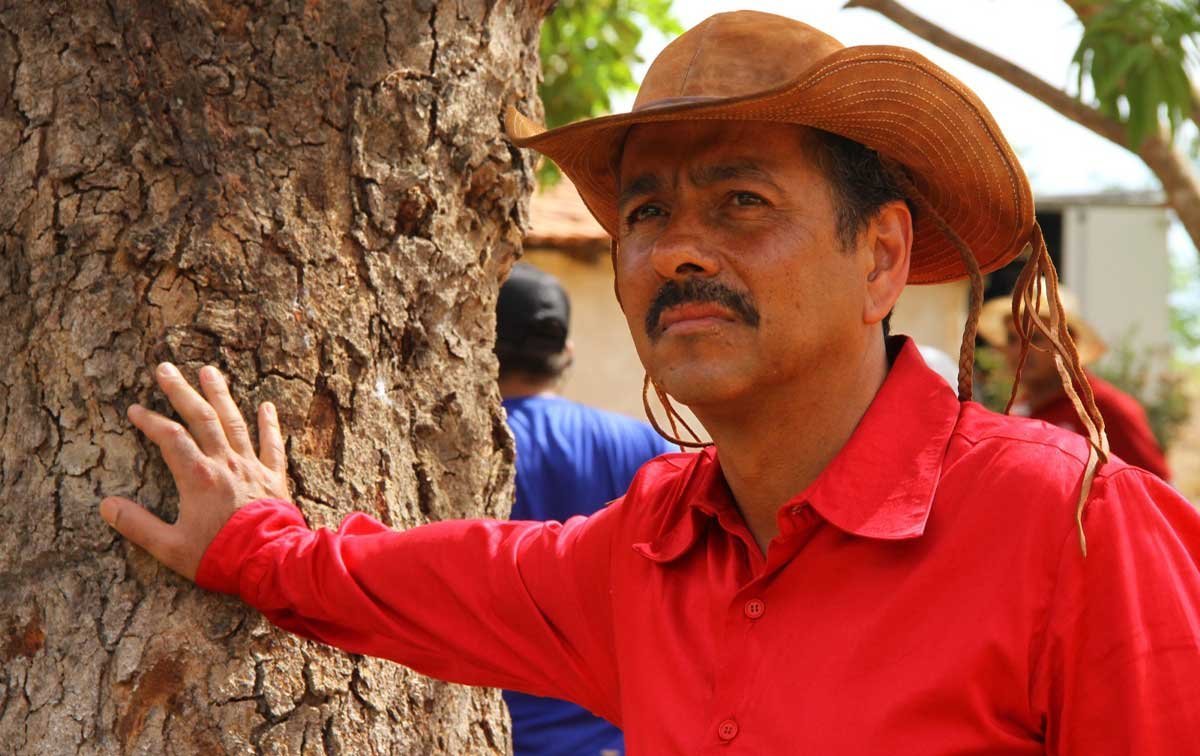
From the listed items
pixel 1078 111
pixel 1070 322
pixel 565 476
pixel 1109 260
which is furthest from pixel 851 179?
Result: pixel 1109 260

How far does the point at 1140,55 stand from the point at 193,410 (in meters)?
3.27

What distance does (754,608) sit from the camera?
220cm

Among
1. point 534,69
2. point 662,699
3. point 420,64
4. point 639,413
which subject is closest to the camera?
point 662,699

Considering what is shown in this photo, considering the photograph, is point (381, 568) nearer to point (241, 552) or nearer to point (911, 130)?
point (241, 552)

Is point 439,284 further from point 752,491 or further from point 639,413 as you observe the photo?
point 639,413

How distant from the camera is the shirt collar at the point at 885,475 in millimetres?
2123

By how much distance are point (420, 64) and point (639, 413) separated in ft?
37.2

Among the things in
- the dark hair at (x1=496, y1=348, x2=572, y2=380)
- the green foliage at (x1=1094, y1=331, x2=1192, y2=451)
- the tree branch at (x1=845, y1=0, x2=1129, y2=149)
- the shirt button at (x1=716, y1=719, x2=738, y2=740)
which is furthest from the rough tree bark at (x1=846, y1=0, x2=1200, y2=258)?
the green foliage at (x1=1094, y1=331, x2=1192, y2=451)

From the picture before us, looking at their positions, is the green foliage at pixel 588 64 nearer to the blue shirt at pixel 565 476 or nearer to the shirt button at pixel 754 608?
the blue shirt at pixel 565 476

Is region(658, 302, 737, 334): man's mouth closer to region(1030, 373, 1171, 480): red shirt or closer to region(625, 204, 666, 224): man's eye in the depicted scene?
region(625, 204, 666, 224): man's eye

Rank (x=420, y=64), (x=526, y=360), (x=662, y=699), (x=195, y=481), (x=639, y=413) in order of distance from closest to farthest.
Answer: (x=662, y=699) < (x=195, y=481) < (x=420, y=64) < (x=526, y=360) < (x=639, y=413)

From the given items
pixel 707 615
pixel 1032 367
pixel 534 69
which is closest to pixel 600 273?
pixel 1032 367

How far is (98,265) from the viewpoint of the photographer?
261 centimetres

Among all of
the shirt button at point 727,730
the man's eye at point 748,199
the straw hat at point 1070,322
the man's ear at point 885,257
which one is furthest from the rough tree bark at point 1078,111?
the shirt button at point 727,730
